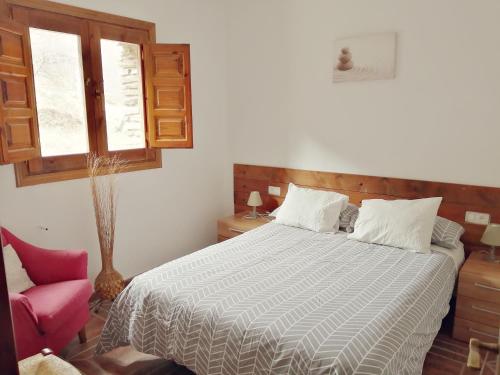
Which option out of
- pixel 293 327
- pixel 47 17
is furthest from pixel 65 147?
pixel 293 327

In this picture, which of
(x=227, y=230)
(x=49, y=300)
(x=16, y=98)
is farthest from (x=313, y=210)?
(x=16, y=98)

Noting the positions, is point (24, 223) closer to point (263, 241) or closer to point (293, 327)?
point (263, 241)

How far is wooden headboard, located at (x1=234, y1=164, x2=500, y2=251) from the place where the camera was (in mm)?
2891

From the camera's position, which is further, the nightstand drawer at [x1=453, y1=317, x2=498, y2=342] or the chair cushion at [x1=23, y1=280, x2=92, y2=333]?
the nightstand drawer at [x1=453, y1=317, x2=498, y2=342]

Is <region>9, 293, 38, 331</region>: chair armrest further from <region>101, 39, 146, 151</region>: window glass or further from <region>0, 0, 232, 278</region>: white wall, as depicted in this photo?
<region>101, 39, 146, 151</region>: window glass

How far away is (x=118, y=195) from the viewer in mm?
3330

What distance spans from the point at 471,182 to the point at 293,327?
1935mm

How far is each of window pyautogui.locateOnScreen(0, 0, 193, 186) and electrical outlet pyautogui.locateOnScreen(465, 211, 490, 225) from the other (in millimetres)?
2313

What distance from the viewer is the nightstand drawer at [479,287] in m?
2.48

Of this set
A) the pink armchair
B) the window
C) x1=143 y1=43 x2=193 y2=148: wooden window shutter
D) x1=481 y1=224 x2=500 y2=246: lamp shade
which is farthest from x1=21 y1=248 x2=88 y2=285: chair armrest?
x1=481 y1=224 x2=500 y2=246: lamp shade

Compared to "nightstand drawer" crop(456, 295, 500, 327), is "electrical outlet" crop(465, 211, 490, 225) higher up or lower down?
higher up

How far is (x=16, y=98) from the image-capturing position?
8.05ft

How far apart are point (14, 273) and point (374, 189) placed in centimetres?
271

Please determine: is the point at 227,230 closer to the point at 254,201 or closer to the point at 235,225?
the point at 235,225
